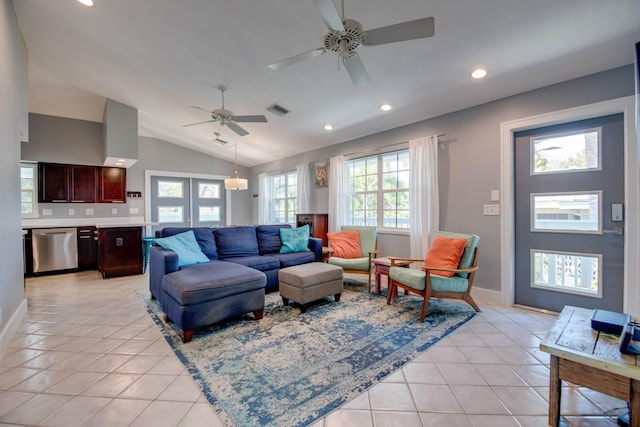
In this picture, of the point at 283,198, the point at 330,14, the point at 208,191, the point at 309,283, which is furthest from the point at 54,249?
the point at 330,14

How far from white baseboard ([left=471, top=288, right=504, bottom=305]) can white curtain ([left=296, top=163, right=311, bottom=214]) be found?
11.6ft

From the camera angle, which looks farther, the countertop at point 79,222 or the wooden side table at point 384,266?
the countertop at point 79,222

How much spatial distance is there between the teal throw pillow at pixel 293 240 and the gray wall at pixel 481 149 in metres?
2.02

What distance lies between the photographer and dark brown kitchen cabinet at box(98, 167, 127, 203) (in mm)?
5641

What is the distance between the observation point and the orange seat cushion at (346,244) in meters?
4.20

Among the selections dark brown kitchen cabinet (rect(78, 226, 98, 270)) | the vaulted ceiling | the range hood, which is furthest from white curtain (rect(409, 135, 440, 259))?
dark brown kitchen cabinet (rect(78, 226, 98, 270))

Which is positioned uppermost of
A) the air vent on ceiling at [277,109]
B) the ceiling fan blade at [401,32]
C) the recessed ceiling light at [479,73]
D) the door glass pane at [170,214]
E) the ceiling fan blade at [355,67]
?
the air vent on ceiling at [277,109]

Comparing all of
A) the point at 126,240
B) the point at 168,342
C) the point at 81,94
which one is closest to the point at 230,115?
the point at 168,342

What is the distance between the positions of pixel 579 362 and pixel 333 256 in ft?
10.4

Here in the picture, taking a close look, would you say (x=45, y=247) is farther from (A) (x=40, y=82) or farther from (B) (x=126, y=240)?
(A) (x=40, y=82)

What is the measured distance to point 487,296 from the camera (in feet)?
11.0

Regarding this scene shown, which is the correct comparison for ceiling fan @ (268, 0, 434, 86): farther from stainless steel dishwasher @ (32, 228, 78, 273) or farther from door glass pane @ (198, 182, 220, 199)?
door glass pane @ (198, 182, 220, 199)

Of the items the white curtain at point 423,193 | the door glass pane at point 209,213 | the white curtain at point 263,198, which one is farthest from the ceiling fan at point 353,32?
the door glass pane at point 209,213

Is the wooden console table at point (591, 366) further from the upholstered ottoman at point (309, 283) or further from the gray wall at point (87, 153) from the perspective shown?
the gray wall at point (87, 153)
